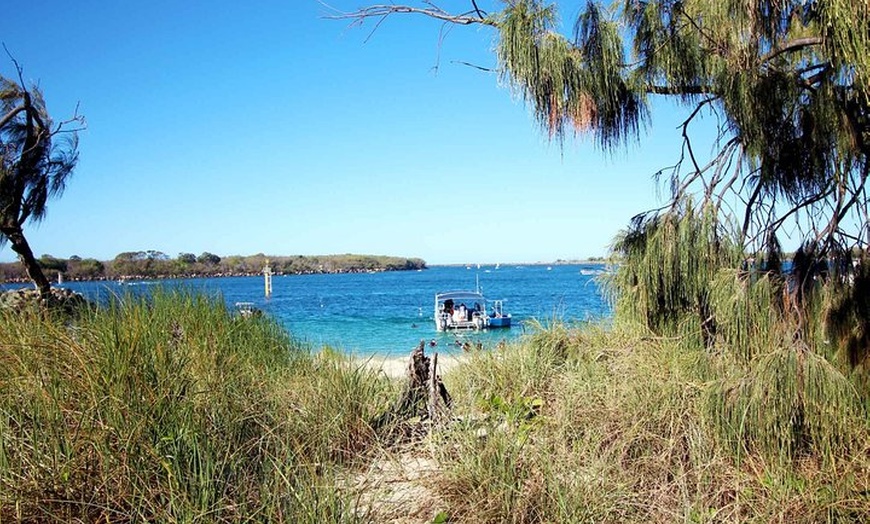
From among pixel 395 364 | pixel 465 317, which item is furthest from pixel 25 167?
pixel 465 317

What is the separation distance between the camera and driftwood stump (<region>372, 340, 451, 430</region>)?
4098 mm

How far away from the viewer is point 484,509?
9.26ft

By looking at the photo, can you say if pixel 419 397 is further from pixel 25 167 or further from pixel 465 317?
pixel 465 317

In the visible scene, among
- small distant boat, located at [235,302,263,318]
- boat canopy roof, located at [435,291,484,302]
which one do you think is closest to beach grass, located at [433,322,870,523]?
small distant boat, located at [235,302,263,318]

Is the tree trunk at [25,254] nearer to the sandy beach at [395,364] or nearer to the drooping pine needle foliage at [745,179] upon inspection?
the sandy beach at [395,364]

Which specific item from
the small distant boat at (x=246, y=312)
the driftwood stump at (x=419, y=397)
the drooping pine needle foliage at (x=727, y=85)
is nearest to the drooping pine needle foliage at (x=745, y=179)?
the drooping pine needle foliage at (x=727, y=85)

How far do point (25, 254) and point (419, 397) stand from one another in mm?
6195

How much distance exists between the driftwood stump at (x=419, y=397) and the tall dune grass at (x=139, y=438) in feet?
1.69

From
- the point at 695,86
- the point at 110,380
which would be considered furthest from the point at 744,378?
the point at 110,380

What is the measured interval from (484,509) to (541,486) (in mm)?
272

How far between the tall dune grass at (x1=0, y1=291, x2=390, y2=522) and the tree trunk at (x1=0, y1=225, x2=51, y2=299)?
5.06 meters

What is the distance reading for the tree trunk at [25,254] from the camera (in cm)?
793

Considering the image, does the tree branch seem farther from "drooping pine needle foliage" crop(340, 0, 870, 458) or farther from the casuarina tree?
the casuarina tree

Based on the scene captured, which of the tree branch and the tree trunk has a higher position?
the tree branch
